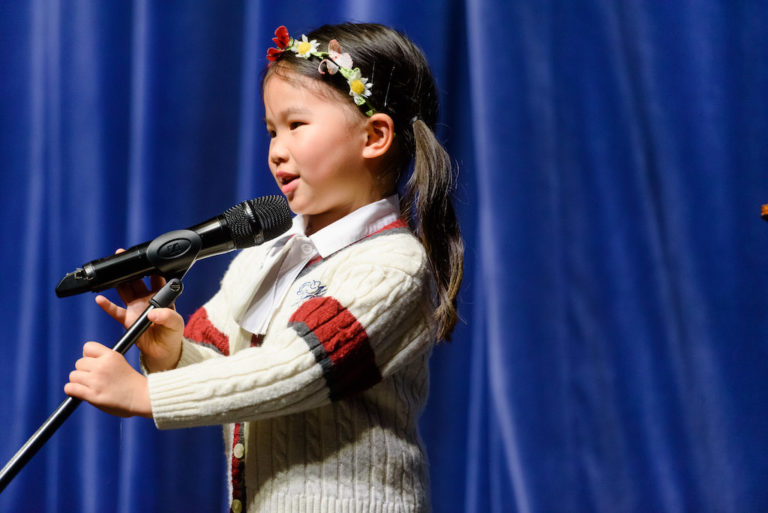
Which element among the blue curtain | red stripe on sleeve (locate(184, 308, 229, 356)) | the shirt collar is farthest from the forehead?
the blue curtain

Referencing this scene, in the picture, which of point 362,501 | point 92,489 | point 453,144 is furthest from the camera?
point 453,144

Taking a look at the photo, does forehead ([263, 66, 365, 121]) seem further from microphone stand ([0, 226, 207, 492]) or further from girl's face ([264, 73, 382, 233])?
microphone stand ([0, 226, 207, 492])

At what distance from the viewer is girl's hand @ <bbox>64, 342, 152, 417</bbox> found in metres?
0.81

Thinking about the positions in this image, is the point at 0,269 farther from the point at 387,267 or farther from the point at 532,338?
the point at 532,338

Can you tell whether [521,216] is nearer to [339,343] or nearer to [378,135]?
[378,135]

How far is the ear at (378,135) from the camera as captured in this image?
3.35 feet

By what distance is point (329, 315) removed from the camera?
0.85 metres

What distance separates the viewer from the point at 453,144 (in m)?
1.60

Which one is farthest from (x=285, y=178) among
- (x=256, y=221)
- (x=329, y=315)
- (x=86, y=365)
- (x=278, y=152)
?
(x=86, y=365)

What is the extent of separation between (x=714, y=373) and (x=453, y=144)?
70cm

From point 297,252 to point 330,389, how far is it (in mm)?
233

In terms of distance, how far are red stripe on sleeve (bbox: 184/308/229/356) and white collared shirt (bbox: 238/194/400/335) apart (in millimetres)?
126

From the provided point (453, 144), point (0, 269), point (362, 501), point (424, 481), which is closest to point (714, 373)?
point (453, 144)

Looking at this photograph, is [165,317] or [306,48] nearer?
[165,317]
